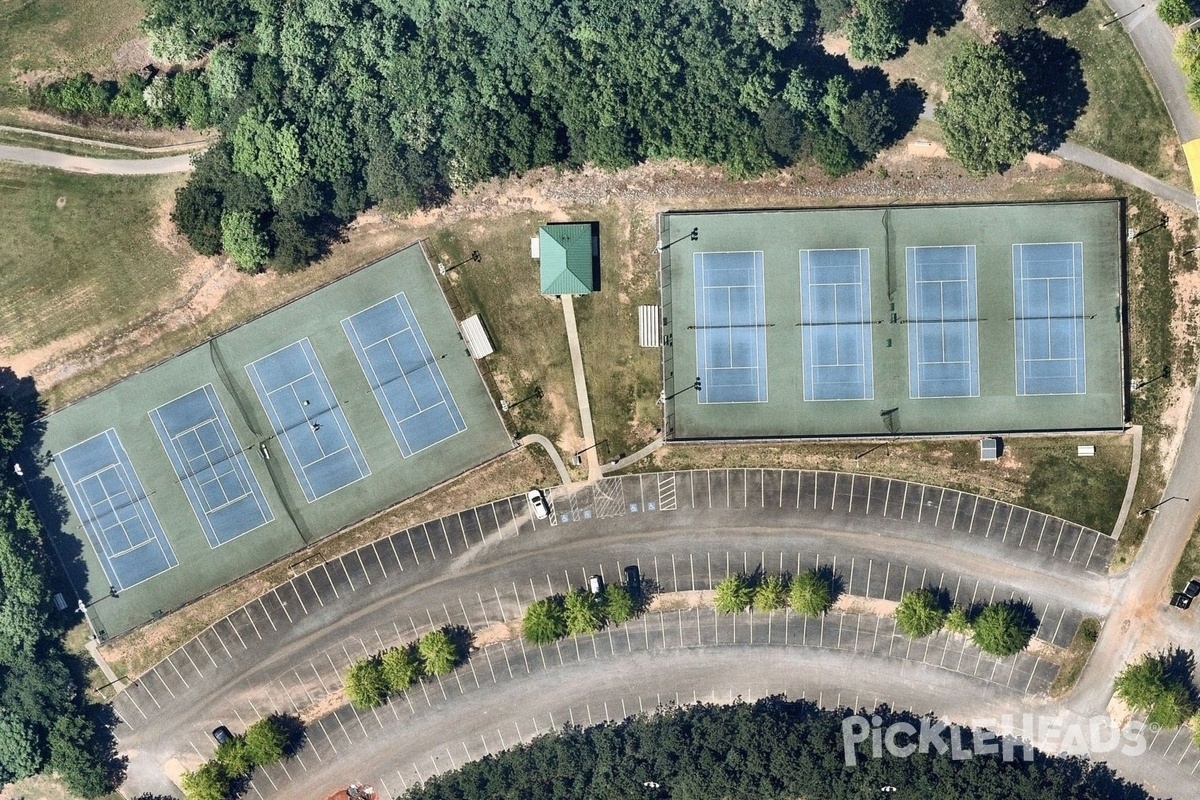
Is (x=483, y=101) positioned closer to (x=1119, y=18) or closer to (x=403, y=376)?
(x=403, y=376)

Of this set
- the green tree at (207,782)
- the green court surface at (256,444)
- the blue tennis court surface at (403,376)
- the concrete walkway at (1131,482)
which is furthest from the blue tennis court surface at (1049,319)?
the green tree at (207,782)

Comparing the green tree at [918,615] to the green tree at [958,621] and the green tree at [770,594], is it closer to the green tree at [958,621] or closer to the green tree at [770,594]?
the green tree at [958,621]

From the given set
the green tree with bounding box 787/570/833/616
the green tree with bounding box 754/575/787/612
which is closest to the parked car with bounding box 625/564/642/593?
the green tree with bounding box 754/575/787/612

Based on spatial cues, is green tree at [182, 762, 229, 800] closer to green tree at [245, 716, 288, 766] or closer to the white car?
green tree at [245, 716, 288, 766]

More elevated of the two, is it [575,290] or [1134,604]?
[575,290]

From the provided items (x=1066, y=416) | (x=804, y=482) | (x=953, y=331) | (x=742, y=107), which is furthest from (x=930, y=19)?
(x=804, y=482)

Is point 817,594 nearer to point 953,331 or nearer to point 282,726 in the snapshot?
point 953,331
